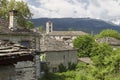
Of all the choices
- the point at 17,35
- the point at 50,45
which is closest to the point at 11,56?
the point at 17,35

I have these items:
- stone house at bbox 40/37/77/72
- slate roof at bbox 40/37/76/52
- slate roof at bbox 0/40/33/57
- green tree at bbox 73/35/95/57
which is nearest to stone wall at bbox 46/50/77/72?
stone house at bbox 40/37/77/72

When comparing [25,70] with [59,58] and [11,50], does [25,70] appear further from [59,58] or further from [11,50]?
[11,50]

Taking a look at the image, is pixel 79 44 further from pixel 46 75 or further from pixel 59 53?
pixel 46 75

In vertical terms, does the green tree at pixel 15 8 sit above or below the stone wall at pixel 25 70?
above

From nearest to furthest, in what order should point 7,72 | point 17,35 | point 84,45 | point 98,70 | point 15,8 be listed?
point 7,72 < point 17,35 < point 98,70 < point 15,8 < point 84,45

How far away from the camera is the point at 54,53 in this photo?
5559 cm

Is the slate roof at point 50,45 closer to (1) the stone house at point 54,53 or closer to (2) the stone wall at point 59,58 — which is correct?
(1) the stone house at point 54,53

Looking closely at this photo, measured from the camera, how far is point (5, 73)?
6.11 metres

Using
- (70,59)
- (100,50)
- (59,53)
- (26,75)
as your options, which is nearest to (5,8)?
(59,53)

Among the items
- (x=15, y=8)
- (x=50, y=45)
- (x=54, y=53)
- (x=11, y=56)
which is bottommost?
(x=54, y=53)

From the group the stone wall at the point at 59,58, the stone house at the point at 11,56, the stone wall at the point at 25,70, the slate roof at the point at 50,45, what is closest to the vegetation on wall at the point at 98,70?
the stone wall at the point at 59,58

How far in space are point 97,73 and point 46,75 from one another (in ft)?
20.8

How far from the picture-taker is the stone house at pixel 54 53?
5391 centimetres

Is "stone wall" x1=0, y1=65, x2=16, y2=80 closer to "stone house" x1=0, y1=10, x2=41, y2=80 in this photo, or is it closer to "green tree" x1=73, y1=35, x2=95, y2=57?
"stone house" x1=0, y1=10, x2=41, y2=80
